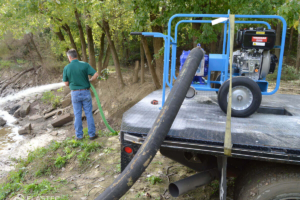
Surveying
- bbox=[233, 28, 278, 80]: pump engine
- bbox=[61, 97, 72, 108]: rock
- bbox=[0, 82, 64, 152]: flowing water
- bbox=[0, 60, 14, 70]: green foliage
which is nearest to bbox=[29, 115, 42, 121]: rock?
bbox=[0, 82, 64, 152]: flowing water

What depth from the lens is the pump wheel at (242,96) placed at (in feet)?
10.1

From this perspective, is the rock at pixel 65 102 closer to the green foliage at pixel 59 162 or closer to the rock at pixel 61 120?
the rock at pixel 61 120

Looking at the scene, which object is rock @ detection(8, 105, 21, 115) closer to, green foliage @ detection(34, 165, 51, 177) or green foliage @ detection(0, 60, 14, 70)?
green foliage @ detection(0, 60, 14, 70)

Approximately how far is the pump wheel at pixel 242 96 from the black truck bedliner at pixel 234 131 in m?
0.13

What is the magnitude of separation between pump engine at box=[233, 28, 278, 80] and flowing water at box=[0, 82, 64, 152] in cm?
891

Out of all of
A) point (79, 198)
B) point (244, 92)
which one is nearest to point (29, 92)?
point (79, 198)

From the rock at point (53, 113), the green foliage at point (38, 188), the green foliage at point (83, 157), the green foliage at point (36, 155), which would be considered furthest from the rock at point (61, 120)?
the green foliage at point (38, 188)

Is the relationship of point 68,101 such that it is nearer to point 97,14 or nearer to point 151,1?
point 97,14

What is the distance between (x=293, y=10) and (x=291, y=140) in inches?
105

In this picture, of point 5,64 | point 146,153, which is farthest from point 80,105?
point 5,64

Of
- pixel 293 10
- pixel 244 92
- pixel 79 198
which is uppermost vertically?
pixel 293 10

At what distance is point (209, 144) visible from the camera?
2270mm

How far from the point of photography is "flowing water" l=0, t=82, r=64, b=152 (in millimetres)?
9837

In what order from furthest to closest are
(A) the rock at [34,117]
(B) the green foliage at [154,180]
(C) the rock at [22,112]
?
1. (C) the rock at [22,112]
2. (A) the rock at [34,117]
3. (B) the green foliage at [154,180]
